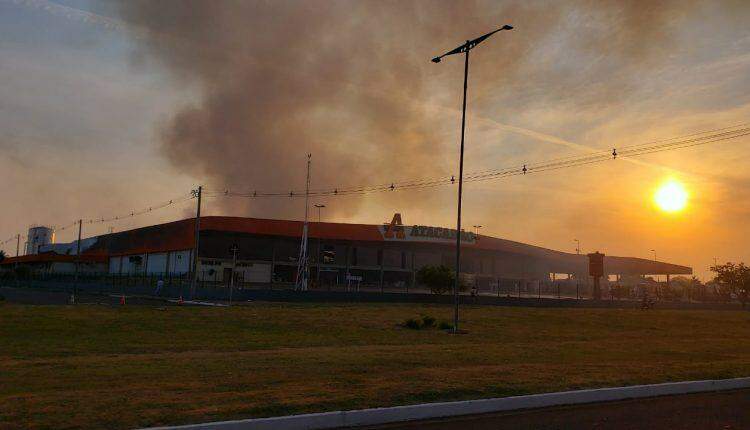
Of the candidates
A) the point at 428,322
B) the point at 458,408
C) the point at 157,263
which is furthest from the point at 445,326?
the point at 157,263

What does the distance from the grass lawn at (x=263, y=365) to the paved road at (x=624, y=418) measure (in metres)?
1.04

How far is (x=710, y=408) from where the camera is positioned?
11.2 meters

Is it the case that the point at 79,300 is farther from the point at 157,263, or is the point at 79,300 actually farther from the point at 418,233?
the point at 418,233

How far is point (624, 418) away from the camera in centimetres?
1016

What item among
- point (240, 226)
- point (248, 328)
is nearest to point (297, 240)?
point (240, 226)

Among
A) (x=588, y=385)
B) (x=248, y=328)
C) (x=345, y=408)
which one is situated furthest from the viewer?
(x=248, y=328)

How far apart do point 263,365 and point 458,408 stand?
18.1ft

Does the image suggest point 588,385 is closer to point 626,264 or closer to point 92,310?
point 92,310

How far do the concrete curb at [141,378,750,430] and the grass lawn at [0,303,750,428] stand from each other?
0.45m

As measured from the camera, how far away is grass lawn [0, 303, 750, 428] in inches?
376

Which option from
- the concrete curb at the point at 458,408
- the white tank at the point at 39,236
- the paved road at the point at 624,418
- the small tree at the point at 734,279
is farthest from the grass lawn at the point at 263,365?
the white tank at the point at 39,236

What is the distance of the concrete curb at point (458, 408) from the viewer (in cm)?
873

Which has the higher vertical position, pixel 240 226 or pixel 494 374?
pixel 240 226

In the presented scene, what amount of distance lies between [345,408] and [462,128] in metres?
19.6
